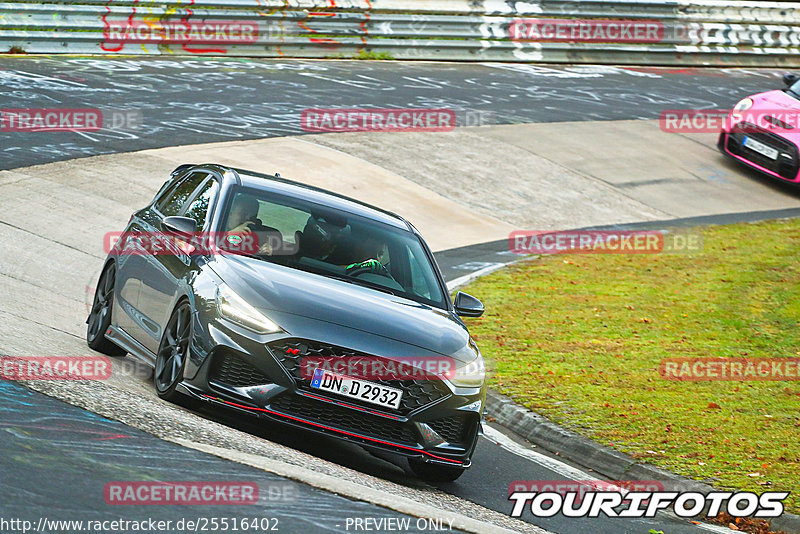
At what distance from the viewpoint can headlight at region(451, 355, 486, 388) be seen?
281 inches

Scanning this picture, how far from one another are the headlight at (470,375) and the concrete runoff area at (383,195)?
Result: 2.13 ft

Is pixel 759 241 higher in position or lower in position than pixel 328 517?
lower

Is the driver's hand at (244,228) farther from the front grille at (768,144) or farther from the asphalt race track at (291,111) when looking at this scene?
the front grille at (768,144)

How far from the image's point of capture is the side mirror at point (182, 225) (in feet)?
25.8

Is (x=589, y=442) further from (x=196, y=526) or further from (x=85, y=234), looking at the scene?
(x=85, y=234)

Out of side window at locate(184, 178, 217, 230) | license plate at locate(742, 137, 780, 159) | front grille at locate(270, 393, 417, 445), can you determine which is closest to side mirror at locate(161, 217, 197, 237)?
side window at locate(184, 178, 217, 230)

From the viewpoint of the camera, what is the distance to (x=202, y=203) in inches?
330

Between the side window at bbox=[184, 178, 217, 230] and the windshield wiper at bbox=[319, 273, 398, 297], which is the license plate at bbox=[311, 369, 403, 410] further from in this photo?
the side window at bbox=[184, 178, 217, 230]

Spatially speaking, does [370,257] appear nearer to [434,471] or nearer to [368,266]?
[368,266]

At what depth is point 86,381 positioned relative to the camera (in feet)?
23.4

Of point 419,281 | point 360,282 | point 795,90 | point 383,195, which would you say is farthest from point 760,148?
point 360,282

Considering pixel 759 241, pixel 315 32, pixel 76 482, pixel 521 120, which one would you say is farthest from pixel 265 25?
pixel 76 482

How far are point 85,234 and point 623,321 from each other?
5.83 metres

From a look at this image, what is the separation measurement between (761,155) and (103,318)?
1455 cm
